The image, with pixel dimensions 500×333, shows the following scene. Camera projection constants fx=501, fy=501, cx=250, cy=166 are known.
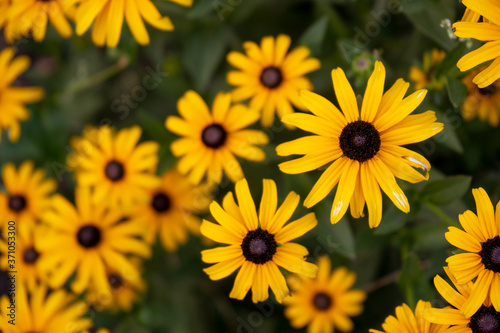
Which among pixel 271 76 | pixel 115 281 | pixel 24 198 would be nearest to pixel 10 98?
pixel 24 198

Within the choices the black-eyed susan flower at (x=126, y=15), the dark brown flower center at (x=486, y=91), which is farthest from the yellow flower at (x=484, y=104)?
the black-eyed susan flower at (x=126, y=15)

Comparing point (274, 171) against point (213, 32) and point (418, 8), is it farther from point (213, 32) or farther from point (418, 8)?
point (418, 8)

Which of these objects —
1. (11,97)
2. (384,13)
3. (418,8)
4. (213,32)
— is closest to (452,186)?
(418,8)

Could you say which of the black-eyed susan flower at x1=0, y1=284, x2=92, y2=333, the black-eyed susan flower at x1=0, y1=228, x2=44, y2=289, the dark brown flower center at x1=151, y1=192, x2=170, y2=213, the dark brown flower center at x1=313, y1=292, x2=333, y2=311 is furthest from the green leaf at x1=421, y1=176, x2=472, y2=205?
the black-eyed susan flower at x1=0, y1=228, x2=44, y2=289

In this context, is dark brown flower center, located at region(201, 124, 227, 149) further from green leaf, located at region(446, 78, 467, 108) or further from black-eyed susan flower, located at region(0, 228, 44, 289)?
black-eyed susan flower, located at region(0, 228, 44, 289)

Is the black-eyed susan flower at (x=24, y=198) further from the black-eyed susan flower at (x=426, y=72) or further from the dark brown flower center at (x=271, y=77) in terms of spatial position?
the black-eyed susan flower at (x=426, y=72)

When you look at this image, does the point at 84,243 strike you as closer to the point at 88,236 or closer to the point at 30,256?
the point at 88,236
